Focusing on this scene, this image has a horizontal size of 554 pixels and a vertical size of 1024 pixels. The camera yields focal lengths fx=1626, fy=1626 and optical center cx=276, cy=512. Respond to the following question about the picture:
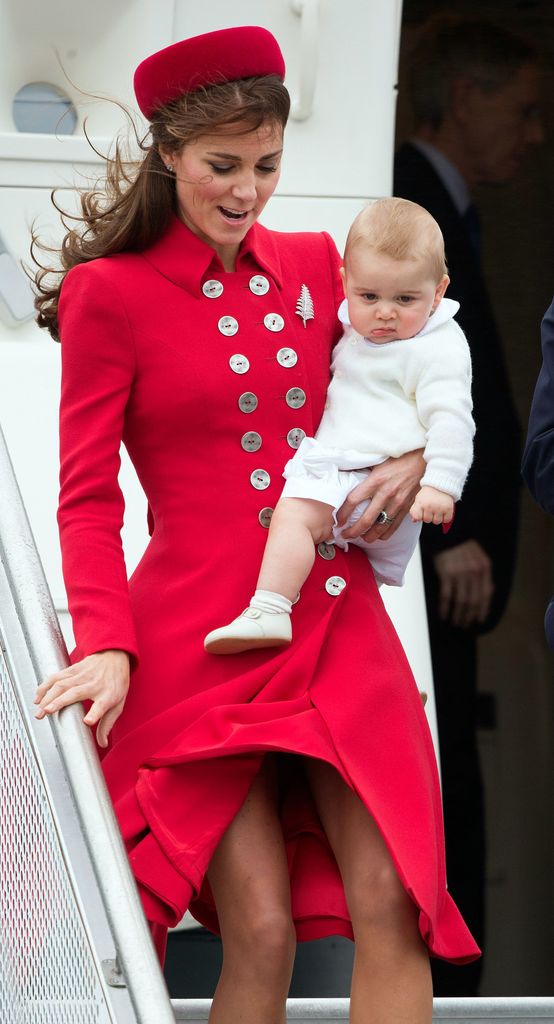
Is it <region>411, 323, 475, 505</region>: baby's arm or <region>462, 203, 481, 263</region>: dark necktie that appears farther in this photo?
<region>462, 203, 481, 263</region>: dark necktie

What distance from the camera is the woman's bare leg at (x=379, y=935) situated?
1677mm

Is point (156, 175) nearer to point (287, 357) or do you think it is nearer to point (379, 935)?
point (287, 357)

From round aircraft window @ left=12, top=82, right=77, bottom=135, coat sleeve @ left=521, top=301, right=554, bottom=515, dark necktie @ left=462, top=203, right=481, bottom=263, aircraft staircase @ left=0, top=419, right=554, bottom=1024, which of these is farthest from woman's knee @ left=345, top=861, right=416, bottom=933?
dark necktie @ left=462, top=203, right=481, bottom=263

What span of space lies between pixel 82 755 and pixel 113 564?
0.98 feet

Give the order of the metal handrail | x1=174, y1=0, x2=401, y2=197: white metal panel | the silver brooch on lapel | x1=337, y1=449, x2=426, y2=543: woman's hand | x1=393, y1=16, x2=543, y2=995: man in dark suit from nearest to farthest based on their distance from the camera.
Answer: the metal handrail → x1=337, y1=449, x2=426, y2=543: woman's hand → the silver brooch on lapel → x1=174, y1=0, x2=401, y2=197: white metal panel → x1=393, y1=16, x2=543, y2=995: man in dark suit

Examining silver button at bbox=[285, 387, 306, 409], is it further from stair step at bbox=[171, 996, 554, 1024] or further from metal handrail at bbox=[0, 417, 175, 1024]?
stair step at bbox=[171, 996, 554, 1024]

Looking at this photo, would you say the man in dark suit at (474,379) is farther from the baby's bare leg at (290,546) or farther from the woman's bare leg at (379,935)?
the woman's bare leg at (379,935)

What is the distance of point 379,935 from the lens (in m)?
1.70

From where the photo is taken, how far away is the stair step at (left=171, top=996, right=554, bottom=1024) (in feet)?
7.24

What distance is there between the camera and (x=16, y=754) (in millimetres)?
1681

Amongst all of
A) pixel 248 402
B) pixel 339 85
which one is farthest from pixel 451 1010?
pixel 339 85

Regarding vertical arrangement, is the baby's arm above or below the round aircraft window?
below

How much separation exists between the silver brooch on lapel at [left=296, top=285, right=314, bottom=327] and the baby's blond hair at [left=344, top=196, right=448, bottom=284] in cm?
10

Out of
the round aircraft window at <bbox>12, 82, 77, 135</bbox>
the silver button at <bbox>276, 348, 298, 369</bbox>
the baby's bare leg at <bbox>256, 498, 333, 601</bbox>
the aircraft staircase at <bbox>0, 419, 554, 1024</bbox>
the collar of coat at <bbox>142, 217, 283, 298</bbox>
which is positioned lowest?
the aircraft staircase at <bbox>0, 419, 554, 1024</bbox>
